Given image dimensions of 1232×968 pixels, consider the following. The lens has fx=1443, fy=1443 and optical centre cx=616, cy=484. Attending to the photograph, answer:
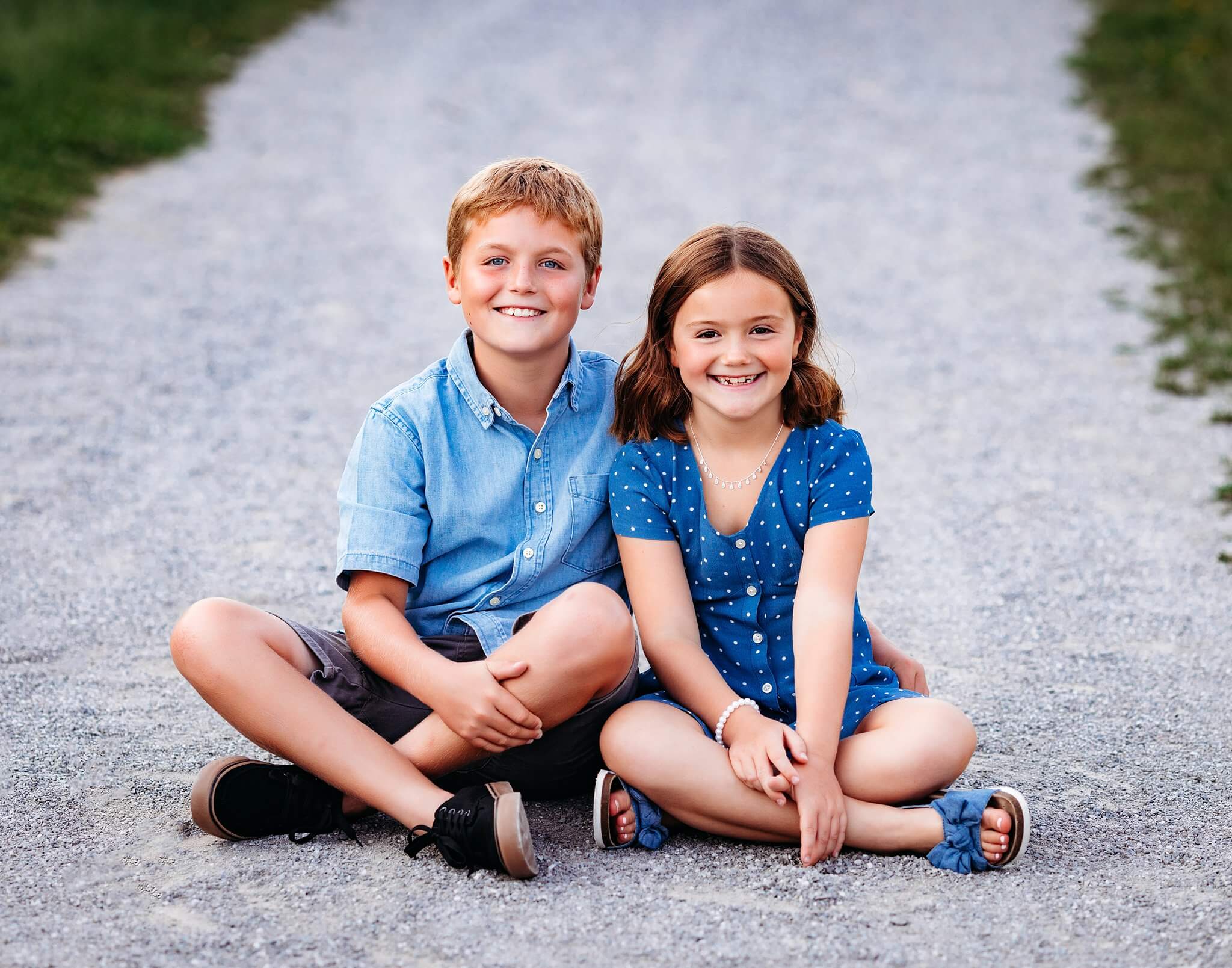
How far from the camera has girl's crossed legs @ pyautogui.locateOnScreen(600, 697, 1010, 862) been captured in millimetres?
2539

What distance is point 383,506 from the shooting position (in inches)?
106

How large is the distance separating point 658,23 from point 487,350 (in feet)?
37.9

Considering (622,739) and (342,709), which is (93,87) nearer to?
(342,709)

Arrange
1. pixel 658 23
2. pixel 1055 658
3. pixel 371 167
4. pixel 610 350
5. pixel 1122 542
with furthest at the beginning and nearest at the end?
pixel 658 23 → pixel 371 167 → pixel 610 350 → pixel 1122 542 → pixel 1055 658

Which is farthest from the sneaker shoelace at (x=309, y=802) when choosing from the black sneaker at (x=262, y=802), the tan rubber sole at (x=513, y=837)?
the tan rubber sole at (x=513, y=837)

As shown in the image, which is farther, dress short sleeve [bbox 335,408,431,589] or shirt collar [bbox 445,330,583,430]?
shirt collar [bbox 445,330,583,430]

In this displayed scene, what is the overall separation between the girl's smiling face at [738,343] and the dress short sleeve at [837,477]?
0.14 m

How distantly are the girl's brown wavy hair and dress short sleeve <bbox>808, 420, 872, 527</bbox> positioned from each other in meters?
0.07

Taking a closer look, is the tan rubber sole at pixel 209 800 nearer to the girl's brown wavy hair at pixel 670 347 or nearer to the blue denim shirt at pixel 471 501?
the blue denim shirt at pixel 471 501

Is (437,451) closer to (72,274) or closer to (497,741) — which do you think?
(497,741)

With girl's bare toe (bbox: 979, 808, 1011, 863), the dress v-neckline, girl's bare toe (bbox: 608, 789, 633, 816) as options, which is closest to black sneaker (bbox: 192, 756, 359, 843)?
girl's bare toe (bbox: 608, 789, 633, 816)

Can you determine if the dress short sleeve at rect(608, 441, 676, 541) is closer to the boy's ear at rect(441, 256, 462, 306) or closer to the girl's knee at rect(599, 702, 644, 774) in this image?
the girl's knee at rect(599, 702, 644, 774)

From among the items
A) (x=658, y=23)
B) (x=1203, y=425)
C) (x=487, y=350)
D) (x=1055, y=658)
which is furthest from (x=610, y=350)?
(x=658, y=23)

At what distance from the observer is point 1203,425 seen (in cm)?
558
